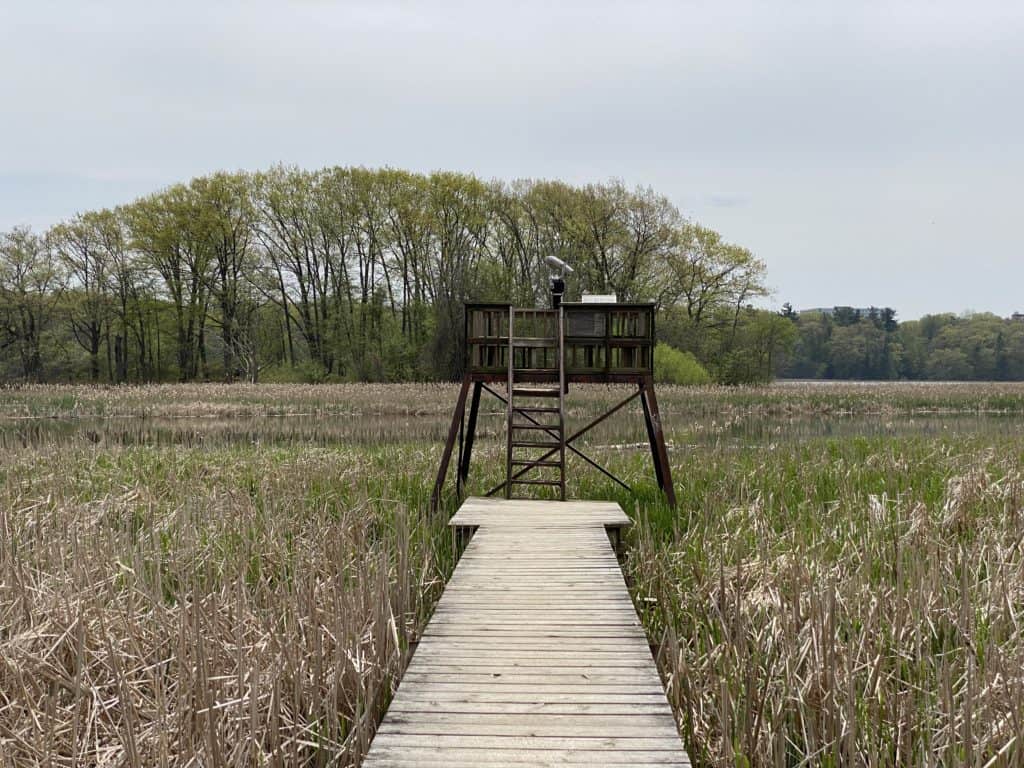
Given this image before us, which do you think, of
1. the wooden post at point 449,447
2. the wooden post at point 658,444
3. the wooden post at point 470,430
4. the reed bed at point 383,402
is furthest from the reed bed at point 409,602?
the reed bed at point 383,402

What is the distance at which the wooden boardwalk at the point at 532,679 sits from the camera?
3.15 meters

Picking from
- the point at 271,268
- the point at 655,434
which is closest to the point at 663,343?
the point at 271,268

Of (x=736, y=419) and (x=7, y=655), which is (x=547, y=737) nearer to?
(x=7, y=655)

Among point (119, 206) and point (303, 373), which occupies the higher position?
point (119, 206)

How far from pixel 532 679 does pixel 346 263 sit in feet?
156

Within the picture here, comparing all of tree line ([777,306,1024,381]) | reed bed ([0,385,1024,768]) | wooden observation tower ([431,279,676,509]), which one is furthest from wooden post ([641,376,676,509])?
tree line ([777,306,1024,381])

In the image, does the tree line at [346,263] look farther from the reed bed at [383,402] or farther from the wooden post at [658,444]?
the wooden post at [658,444]

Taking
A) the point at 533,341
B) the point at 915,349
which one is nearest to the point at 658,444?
the point at 533,341

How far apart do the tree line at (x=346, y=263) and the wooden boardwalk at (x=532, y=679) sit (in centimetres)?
3872

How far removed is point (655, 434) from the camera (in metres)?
9.17

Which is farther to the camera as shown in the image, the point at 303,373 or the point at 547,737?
the point at 303,373

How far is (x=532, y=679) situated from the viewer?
3.87 meters

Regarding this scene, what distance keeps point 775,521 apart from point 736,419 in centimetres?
1567

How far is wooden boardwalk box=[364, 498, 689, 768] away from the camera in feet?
10.3
